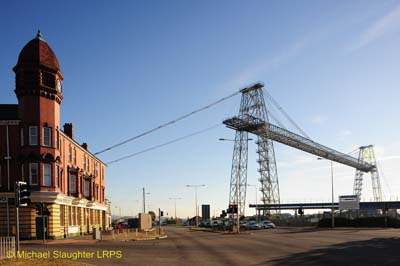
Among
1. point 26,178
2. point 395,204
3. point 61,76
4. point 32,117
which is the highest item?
point 61,76

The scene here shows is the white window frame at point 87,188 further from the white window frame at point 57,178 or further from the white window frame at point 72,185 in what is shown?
the white window frame at point 57,178

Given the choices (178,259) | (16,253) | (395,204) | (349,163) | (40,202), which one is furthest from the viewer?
(349,163)

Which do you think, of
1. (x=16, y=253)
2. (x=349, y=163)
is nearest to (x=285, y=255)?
(x=16, y=253)

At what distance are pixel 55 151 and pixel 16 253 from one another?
27.6m

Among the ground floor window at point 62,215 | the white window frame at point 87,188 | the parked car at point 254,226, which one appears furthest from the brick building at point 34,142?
the parked car at point 254,226

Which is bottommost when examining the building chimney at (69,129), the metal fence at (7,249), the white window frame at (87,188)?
the metal fence at (7,249)

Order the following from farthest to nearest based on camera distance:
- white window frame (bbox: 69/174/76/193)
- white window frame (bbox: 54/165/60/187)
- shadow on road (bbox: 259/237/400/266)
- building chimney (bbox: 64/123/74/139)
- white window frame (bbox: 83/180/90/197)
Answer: white window frame (bbox: 83/180/90/197) → building chimney (bbox: 64/123/74/139) → white window frame (bbox: 69/174/76/193) → white window frame (bbox: 54/165/60/187) → shadow on road (bbox: 259/237/400/266)

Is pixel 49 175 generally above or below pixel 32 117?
below

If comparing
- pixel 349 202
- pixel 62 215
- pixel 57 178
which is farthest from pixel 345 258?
pixel 349 202

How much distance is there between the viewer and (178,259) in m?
24.0

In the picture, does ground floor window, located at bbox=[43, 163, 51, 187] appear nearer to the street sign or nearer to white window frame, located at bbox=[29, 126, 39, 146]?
white window frame, located at bbox=[29, 126, 39, 146]

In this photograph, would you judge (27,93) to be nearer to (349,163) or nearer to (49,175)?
(49,175)

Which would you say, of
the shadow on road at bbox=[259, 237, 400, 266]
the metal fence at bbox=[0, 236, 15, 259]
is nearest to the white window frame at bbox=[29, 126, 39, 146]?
the metal fence at bbox=[0, 236, 15, 259]

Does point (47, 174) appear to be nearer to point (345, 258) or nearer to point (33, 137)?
point (33, 137)
